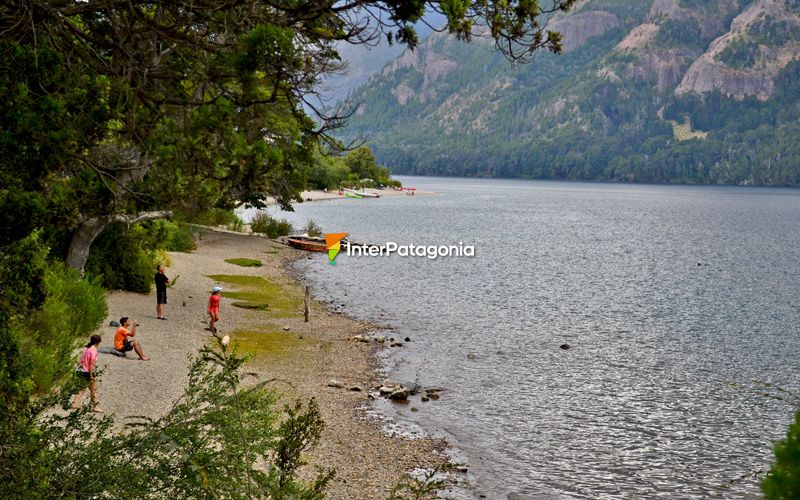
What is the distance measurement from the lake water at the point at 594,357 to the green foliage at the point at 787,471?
8444 mm

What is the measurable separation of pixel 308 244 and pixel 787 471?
218 feet

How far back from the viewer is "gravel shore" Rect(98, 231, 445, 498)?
1886 cm

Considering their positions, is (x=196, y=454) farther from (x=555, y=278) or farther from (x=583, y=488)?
(x=555, y=278)

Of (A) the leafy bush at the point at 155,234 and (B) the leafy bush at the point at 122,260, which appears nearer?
(B) the leafy bush at the point at 122,260

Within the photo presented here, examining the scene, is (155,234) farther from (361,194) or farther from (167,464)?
(361,194)

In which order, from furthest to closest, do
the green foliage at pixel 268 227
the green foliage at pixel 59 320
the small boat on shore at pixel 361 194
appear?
the small boat on shore at pixel 361 194
the green foliage at pixel 268 227
the green foliage at pixel 59 320

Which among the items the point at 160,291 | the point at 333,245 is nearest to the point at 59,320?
the point at 160,291

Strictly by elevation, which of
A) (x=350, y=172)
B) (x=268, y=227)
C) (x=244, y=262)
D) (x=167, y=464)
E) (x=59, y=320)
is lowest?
(x=244, y=262)

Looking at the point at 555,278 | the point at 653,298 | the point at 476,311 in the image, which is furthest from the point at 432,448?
the point at 555,278

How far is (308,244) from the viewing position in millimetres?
68562

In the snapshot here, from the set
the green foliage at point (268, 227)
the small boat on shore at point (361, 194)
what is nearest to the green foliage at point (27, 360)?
the green foliage at point (268, 227)

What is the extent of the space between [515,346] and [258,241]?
38251 millimetres

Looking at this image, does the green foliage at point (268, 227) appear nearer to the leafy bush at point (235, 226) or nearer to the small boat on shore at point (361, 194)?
the leafy bush at point (235, 226)

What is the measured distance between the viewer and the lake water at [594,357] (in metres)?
20.1
